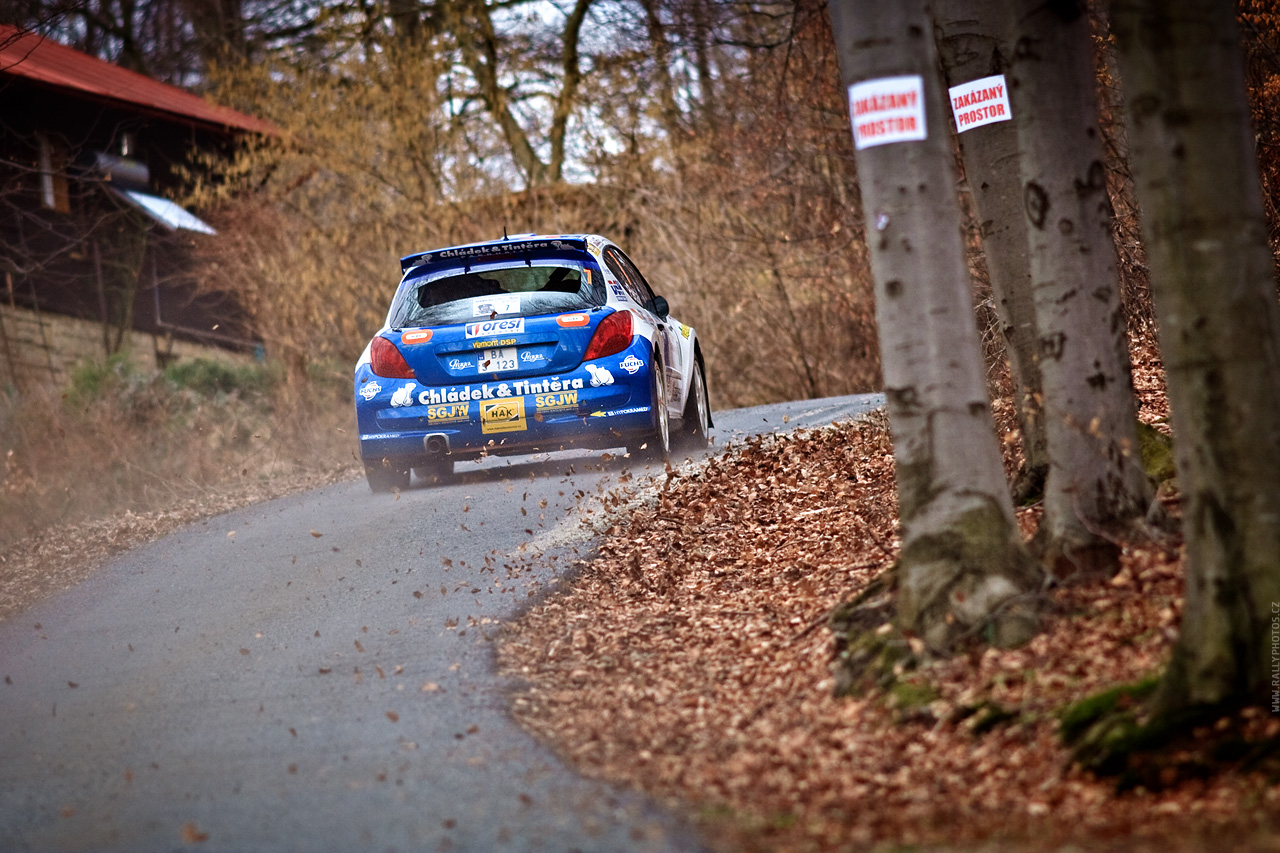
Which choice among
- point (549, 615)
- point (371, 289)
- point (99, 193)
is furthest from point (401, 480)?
point (99, 193)

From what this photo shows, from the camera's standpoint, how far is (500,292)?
1102 centimetres

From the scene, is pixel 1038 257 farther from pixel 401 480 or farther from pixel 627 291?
pixel 401 480

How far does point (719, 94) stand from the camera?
24531 mm

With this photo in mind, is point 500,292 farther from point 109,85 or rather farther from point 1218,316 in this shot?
point 109,85

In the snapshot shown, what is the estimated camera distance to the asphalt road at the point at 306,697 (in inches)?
186

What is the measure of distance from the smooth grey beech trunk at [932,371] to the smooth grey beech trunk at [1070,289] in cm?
52

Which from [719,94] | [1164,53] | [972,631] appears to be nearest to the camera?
[1164,53]

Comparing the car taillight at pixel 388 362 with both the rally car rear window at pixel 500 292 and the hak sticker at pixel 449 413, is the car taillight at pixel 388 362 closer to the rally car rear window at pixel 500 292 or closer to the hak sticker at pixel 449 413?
the rally car rear window at pixel 500 292

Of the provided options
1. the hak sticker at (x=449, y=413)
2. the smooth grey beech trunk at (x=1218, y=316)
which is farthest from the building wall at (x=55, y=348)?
the smooth grey beech trunk at (x=1218, y=316)

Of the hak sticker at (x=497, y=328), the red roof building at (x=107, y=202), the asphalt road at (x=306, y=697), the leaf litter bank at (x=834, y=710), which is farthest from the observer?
the red roof building at (x=107, y=202)

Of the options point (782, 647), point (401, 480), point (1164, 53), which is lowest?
point (782, 647)

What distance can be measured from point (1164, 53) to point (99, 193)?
26.9m

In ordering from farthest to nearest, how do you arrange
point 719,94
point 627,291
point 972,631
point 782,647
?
point 719,94, point 627,291, point 782,647, point 972,631

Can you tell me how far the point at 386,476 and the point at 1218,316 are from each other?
27.8 feet
